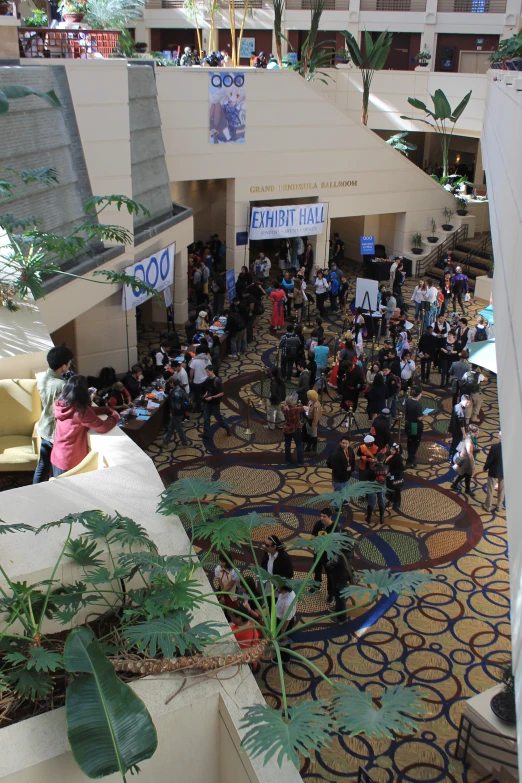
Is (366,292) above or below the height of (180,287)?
above

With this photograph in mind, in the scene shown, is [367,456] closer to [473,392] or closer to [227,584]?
[473,392]

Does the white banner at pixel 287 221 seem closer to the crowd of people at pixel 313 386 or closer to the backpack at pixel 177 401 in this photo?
the crowd of people at pixel 313 386

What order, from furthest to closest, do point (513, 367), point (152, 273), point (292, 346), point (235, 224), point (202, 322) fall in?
point (235, 224), point (202, 322), point (152, 273), point (292, 346), point (513, 367)

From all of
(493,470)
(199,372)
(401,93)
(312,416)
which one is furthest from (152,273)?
(401,93)

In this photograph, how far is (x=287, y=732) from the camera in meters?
3.46

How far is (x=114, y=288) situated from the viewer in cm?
1291

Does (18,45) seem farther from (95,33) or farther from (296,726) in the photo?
(296,726)

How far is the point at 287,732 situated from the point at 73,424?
352cm

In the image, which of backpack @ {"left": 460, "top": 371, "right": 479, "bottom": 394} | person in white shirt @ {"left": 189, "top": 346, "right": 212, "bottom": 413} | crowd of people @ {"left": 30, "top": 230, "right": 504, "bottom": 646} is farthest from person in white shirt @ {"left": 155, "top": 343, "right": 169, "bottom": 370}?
backpack @ {"left": 460, "top": 371, "right": 479, "bottom": 394}

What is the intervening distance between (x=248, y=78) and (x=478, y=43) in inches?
578

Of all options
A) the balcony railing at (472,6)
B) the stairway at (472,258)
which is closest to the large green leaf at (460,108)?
the stairway at (472,258)

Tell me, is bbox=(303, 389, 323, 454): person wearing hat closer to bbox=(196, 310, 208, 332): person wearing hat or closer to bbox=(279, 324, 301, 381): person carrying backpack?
bbox=(279, 324, 301, 381): person carrying backpack

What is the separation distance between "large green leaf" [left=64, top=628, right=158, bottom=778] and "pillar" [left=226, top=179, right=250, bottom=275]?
16093mm

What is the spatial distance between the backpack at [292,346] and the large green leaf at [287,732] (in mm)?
10292
